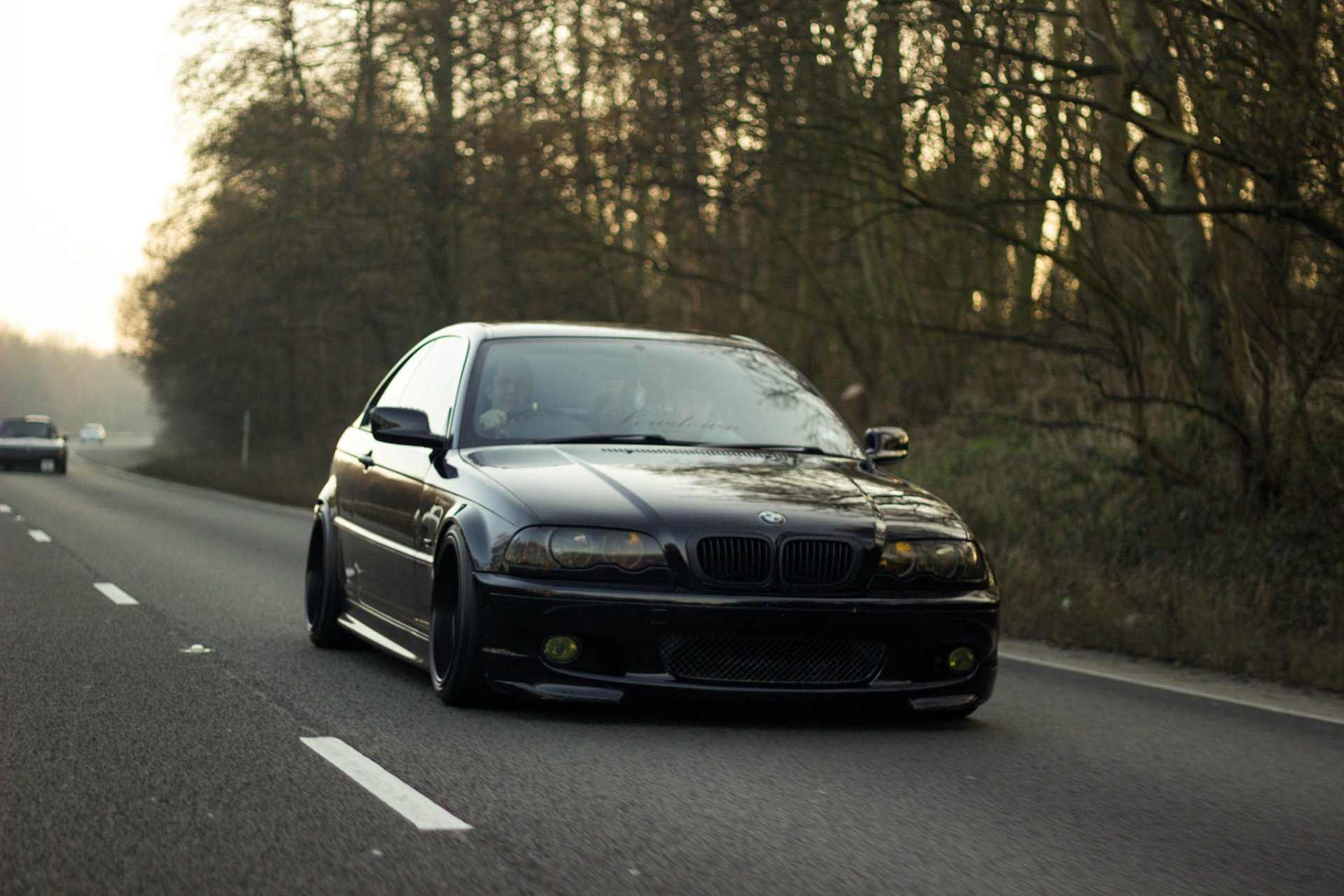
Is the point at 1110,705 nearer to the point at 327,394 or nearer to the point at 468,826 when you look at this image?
the point at 468,826

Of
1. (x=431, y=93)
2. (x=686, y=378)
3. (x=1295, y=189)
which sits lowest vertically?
(x=686, y=378)

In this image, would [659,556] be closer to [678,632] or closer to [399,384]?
[678,632]

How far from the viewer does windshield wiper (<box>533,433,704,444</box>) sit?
25.7 feet

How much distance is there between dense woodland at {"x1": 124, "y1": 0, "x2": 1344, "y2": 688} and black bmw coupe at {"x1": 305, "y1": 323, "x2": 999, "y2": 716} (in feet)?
12.2

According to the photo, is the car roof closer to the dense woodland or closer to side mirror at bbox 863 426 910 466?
side mirror at bbox 863 426 910 466

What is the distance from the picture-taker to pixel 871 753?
6645 mm

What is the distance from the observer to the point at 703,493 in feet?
23.0

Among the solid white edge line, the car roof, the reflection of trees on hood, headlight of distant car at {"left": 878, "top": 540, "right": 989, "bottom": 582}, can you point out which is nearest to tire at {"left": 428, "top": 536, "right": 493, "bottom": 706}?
the reflection of trees on hood

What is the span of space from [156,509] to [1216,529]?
16.9m

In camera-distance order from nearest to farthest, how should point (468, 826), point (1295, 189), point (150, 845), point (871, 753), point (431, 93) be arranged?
1. point (150, 845)
2. point (468, 826)
3. point (871, 753)
4. point (1295, 189)
5. point (431, 93)

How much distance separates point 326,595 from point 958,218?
6.29 metres

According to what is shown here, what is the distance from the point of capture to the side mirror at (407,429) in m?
8.01

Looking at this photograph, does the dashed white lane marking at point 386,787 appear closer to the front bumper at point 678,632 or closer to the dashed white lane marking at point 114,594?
the front bumper at point 678,632

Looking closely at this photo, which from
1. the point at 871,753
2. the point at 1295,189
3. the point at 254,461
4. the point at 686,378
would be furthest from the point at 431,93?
the point at 871,753
